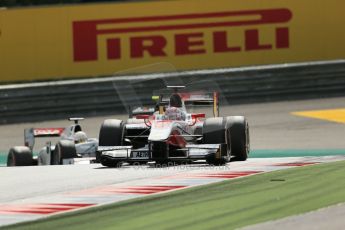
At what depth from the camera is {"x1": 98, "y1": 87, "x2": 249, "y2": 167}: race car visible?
16.1 m

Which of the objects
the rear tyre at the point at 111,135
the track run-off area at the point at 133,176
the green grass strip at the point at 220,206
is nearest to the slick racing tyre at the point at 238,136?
the track run-off area at the point at 133,176

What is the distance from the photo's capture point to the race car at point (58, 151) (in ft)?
62.2

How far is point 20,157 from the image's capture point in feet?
64.7

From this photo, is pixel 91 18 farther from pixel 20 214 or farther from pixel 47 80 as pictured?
pixel 20 214

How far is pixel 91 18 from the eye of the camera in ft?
90.6

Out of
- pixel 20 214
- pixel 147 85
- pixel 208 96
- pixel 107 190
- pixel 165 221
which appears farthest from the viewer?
pixel 147 85

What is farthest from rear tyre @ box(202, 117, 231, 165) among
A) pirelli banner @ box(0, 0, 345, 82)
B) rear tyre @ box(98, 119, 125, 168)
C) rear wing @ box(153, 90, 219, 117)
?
pirelli banner @ box(0, 0, 345, 82)

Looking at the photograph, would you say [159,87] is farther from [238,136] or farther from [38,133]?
[238,136]

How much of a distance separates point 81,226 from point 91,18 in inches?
685

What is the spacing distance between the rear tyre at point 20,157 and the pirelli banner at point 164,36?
771 centimetres

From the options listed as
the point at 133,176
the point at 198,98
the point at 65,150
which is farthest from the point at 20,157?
the point at 133,176

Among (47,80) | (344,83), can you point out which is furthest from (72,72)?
(344,83)

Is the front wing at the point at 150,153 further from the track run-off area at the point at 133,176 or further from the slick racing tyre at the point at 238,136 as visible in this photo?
the slick racing tyre at the point at 238,136

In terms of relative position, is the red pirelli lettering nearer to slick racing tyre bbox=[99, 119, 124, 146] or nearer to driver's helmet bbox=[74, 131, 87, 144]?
driver's helmet bbox=[74, 131, 87, 144]
